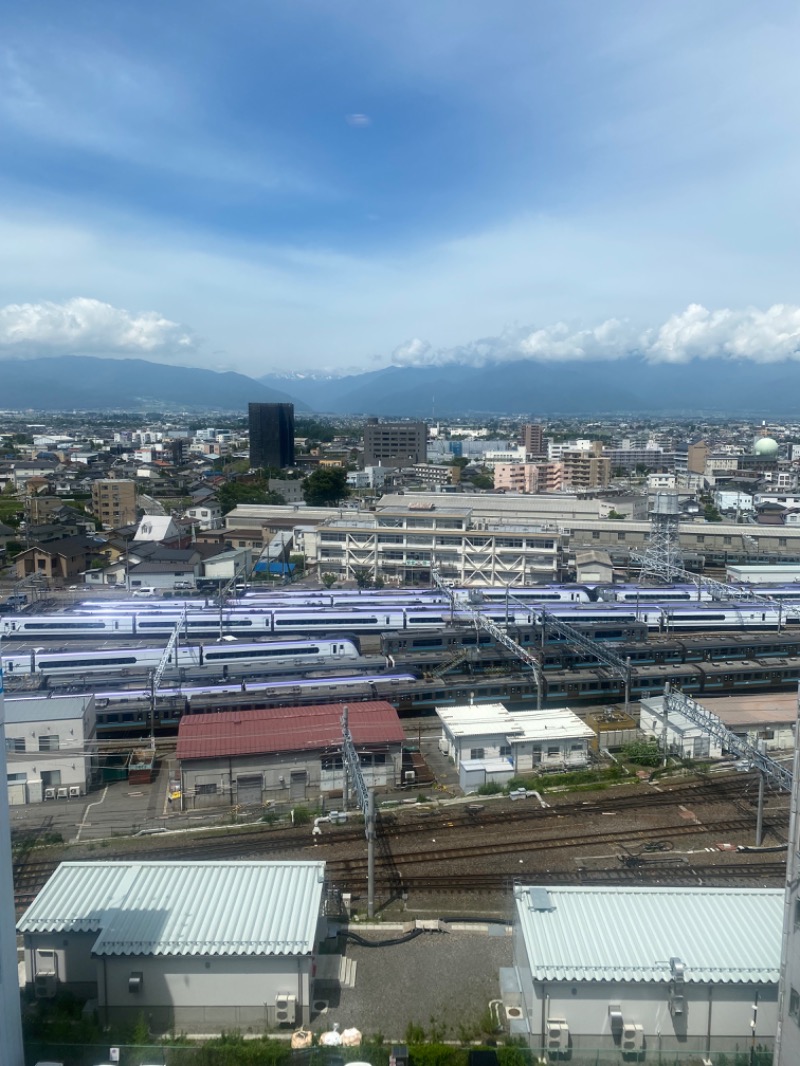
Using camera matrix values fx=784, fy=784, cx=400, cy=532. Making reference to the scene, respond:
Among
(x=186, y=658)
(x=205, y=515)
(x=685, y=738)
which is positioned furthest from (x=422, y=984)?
(x=205, y=515)

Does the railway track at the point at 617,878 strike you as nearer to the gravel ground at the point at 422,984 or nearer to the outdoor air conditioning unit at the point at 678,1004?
the gravel ground at the point at 422,984

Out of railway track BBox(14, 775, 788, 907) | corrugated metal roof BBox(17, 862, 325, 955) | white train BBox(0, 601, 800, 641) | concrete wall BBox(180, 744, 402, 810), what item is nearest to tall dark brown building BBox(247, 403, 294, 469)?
white train BBox(0, 601, 800, 641)

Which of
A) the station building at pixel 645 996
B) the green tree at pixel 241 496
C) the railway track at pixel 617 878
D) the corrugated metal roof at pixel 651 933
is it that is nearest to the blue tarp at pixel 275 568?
the green tree at pixel 241 496

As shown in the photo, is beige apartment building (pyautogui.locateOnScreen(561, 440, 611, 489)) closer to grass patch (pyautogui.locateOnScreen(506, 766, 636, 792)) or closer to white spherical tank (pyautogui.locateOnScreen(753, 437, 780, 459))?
white spherical tank (pyautogui.locateOnScreen(753, 437, 780, 459))

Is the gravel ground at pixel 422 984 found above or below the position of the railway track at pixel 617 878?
above

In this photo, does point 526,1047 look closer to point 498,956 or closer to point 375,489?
point 498,956

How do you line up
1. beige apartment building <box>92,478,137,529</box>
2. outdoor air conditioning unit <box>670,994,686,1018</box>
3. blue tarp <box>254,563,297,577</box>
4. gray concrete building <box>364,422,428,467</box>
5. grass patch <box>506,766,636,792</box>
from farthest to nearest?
gray concrete building <box>364,422,428,467</box>
beige apartment building <box>92,478,137,529</box>
blue tarp <box>254,563,297,577</box>
grass patch <box>506,766,636,792</box>
outdoor air conditioning unit <box>670,994,686,1018</box>
